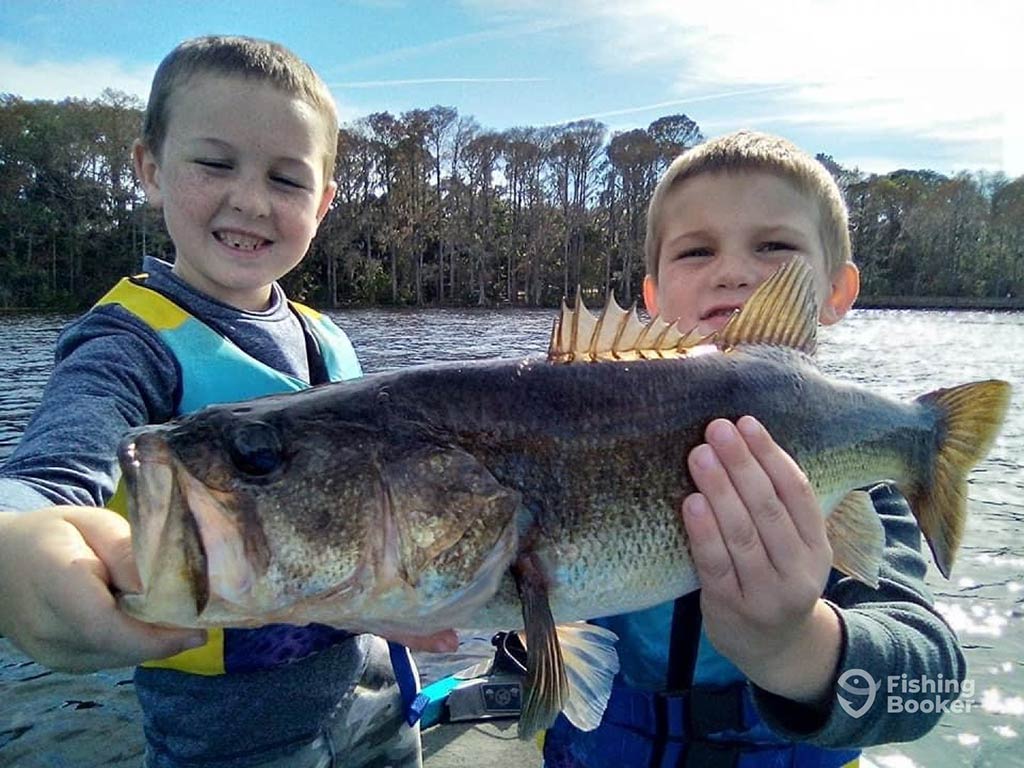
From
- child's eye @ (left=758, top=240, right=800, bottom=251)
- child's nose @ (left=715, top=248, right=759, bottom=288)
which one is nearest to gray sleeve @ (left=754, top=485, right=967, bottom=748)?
child's nose @ (left=715, top=248, right=759, bottom=288)

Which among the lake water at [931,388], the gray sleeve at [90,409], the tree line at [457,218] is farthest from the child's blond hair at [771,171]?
the tree line at [457,218]

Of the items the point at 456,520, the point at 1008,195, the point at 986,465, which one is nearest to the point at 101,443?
the point at 456,520

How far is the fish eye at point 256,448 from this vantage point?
5.77ft

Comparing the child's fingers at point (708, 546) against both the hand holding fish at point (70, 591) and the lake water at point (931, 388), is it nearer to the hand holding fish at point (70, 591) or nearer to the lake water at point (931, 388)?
the lake water at point (931, 388)

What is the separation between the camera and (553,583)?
1.97 meters

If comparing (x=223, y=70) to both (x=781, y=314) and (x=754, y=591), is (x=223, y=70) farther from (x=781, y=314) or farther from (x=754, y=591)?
(x=754, y=591)

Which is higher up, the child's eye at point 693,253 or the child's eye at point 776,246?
the child's eye at point 776,246

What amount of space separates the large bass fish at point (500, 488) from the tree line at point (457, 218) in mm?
43410

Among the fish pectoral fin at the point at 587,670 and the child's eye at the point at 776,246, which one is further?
the child's eye at the point at 776,246

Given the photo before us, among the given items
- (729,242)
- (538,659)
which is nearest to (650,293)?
(729,242)

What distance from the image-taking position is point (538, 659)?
1.91 m

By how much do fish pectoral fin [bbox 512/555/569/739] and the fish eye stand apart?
655mm

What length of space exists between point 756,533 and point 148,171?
9.32ft

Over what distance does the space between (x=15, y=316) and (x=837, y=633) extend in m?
43.7
